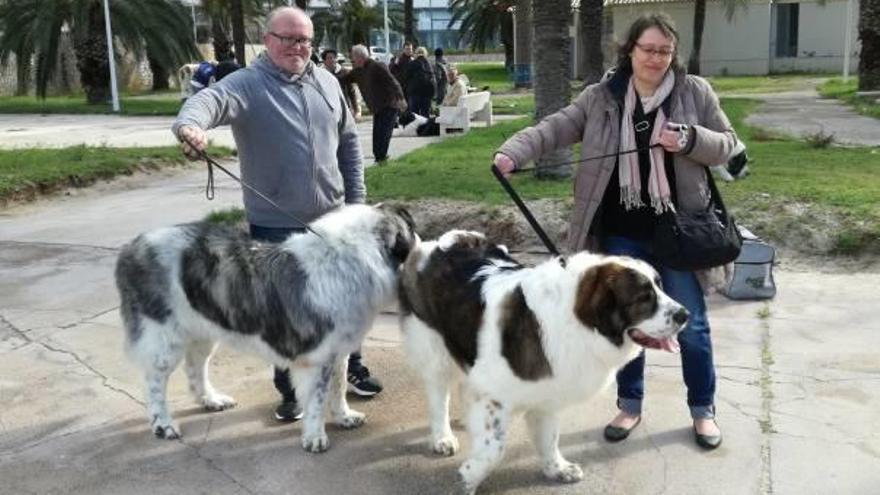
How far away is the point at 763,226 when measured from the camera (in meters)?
7.64

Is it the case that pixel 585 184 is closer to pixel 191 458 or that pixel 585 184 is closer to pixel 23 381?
pixel 191 458

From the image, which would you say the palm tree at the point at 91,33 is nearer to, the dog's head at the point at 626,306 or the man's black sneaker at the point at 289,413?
the man's black sneaker at the point at 289,413

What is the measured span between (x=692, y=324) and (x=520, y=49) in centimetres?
3138

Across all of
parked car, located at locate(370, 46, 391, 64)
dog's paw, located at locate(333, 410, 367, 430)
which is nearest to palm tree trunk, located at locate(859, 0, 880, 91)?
parked car, located at locate(370, 46, 391, 64)

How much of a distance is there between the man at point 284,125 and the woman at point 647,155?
40.8 inches

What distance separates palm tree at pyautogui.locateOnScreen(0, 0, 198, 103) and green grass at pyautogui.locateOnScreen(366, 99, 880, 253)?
61.3ft

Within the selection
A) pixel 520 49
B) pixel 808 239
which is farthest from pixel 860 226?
pixel 520 49

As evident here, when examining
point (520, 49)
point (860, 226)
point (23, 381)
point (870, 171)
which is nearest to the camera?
point (23, 381)

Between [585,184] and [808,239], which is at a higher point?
[585,184]

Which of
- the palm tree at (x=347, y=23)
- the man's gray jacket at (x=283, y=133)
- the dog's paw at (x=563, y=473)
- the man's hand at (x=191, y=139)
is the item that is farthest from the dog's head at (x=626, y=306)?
the palm tree at (x=347, y=23)

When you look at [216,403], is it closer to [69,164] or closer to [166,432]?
[166,432]

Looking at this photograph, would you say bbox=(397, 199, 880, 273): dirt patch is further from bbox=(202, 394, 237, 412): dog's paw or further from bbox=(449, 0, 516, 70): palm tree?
bbox=(449, 0, 516, 70): palm tree

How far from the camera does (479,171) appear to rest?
1062cm

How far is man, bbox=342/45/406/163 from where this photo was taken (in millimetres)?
14023
